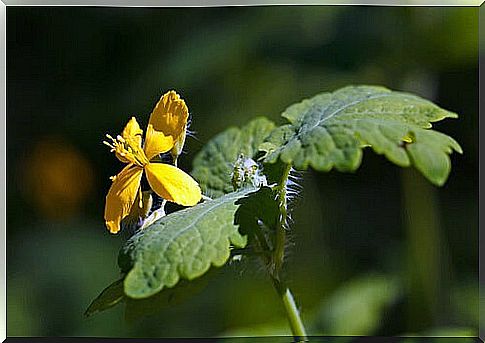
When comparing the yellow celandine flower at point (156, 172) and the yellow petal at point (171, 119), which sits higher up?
the yellow petal at point (171, 119)

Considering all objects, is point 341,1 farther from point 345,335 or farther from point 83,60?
point 345,335

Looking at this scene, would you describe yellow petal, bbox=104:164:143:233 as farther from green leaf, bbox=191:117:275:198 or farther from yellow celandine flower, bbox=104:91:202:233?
→ green leaf, bbox=191:117:275:198

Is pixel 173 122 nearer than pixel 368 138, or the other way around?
pixel 368 138

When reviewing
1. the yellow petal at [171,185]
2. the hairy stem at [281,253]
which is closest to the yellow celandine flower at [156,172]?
the yellow petal at [171,185]

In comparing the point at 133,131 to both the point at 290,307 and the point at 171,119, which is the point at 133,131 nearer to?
the point at 171,119

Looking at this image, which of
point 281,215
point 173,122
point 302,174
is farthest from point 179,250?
point 302,174

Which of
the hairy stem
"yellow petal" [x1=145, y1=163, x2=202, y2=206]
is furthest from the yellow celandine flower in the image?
the hairy stem

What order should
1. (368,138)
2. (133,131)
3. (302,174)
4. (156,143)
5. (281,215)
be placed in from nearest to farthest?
(368,138), (281,215), (156,143), (133,131), (302,174)

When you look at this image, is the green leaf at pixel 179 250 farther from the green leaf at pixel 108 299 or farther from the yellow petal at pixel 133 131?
the yellow petal at pixel 133 131
